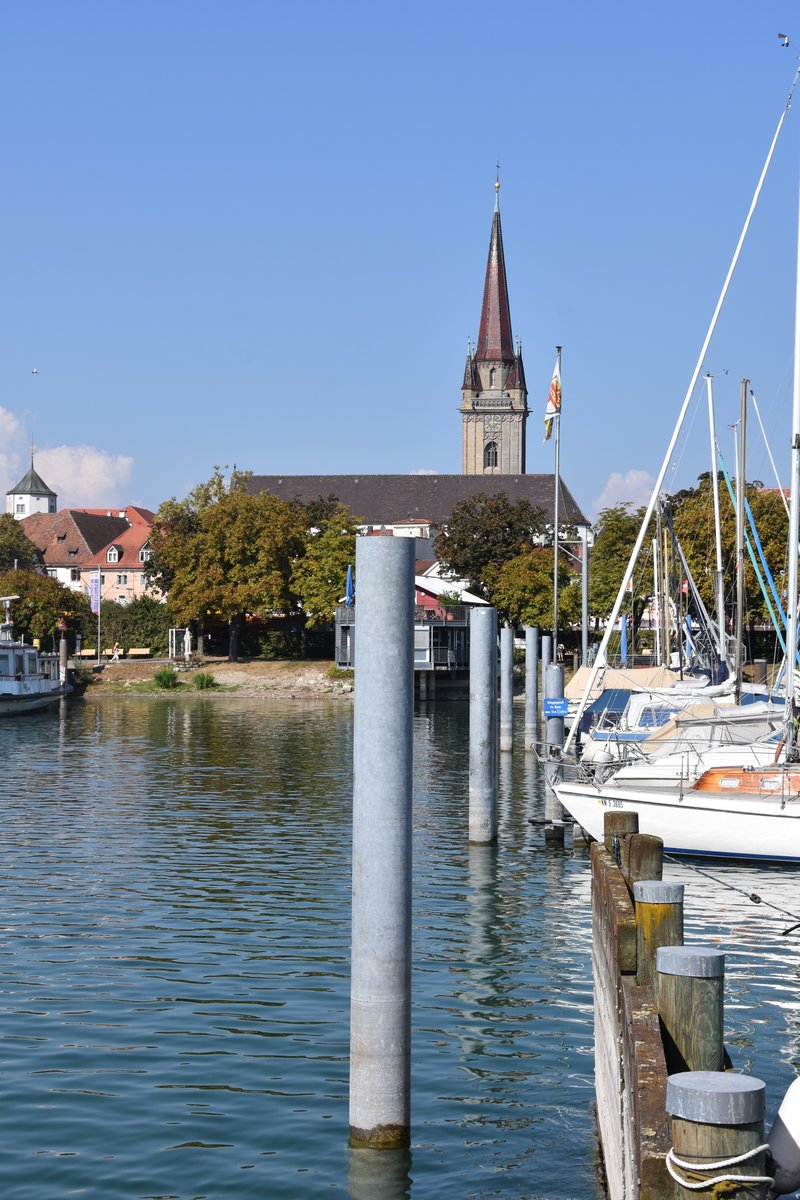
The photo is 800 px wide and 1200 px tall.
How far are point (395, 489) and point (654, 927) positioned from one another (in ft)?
561

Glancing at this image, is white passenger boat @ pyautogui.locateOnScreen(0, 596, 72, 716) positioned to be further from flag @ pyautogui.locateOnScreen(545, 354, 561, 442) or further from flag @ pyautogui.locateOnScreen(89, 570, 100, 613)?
flag @ pyautogui.locateOnScreen(545, 354, 561, 442)

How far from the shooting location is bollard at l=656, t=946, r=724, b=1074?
254 inches

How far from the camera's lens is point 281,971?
17500mm

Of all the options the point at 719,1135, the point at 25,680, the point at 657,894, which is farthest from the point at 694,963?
the point at 25,680

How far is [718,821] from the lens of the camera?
24.6 metres

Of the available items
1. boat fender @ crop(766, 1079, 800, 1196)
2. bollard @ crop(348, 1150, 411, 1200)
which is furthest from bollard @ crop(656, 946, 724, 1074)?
bollard @ crop(348, 1150, 411, 1200)

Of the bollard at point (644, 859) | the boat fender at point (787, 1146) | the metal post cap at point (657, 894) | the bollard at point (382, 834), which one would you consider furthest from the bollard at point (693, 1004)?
the bollard at point (382, 834)

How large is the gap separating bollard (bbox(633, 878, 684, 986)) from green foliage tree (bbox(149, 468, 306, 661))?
90.9m

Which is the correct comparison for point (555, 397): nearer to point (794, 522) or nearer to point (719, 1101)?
point (794, 522)

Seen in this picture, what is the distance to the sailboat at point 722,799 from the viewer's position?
80.1 feet

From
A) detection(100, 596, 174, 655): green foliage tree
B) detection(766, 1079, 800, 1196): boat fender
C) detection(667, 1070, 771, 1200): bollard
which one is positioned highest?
detection(100, 596, 174, 655): green foliage tree

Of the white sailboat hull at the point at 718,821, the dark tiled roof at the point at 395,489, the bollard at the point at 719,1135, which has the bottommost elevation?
the white sailboat hull at the point at 718,821

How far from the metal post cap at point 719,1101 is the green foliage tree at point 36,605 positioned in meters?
102

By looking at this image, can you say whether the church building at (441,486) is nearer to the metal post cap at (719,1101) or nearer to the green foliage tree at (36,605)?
the green foliage tree at (36,605)
